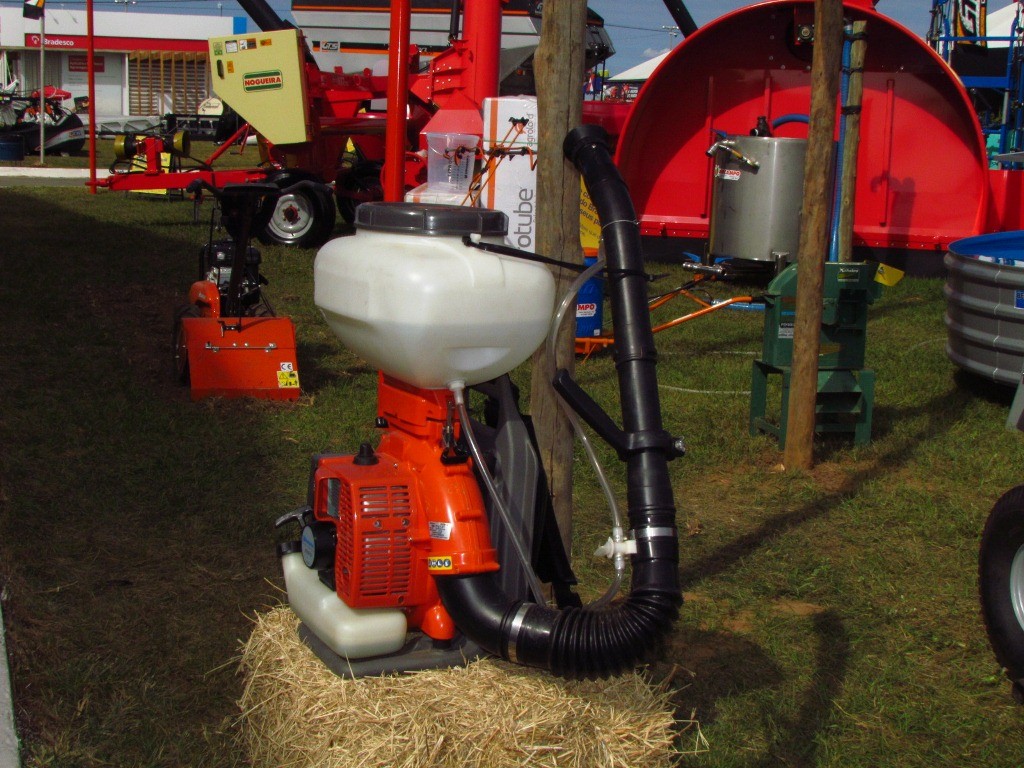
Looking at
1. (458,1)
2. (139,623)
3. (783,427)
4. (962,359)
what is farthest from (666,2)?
(139,623)

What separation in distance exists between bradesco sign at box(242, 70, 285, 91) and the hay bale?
31.2 feet

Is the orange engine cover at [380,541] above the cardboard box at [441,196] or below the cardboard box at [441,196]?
below

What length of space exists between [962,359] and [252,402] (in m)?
4.25

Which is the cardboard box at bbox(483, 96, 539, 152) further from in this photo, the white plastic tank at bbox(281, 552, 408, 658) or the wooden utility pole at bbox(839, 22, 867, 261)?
the white plastic tank at bbox(281, 552, 408, 658)

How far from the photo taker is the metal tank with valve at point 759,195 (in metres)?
9.30

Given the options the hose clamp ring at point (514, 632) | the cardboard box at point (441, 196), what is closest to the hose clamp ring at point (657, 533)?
the hose clamp ring at point (514, 632)

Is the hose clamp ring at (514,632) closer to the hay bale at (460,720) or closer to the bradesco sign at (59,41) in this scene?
the hay bale at (460,720)

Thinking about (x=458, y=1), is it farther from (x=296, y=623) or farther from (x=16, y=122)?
(x=16, y=122)

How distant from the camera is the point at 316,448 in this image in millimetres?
5492

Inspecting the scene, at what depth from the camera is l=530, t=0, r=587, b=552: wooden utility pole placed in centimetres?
295

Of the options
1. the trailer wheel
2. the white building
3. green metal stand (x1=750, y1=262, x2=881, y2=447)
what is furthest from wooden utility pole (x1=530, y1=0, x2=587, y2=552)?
the white building

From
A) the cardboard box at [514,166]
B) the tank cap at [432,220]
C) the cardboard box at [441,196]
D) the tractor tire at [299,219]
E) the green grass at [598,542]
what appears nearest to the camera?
the tank cap at [432,220]

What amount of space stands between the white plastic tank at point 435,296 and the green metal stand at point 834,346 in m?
3.32

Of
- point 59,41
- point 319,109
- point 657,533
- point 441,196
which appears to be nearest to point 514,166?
point 441,196
